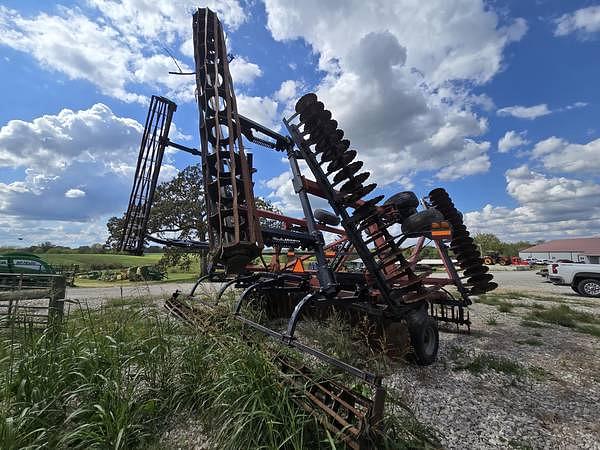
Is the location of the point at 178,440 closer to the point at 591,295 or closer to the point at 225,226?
the point at 225,226

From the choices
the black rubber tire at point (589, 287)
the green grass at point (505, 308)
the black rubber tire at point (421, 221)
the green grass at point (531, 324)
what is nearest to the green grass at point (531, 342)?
the green grass at point (531, 324)

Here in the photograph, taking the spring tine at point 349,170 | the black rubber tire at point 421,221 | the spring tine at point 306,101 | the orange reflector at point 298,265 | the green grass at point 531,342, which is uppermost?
the spring tine at point 306,101

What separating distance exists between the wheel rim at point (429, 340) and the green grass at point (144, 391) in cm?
203

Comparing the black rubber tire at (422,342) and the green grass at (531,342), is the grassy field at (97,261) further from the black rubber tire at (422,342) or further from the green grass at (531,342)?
the green grass at (531,342)

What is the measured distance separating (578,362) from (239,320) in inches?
211

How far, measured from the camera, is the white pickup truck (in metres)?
14.9

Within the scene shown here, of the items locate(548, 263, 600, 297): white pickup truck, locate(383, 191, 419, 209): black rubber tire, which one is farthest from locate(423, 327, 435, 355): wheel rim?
locate(548, 263, 600, 297): white pickup truck

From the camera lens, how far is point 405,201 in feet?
16.8

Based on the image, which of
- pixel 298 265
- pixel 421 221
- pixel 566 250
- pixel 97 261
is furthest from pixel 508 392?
pixel 566 250

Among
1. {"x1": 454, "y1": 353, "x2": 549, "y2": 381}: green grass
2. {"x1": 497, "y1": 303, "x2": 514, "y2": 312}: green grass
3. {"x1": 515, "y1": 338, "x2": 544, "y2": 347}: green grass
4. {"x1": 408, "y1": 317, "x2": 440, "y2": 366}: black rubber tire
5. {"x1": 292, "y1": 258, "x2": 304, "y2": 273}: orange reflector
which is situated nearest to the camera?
{"x1": 454, "y1": 353, "x2": 549, "y2": 381}: green grass

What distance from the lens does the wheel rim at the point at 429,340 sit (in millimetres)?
4684

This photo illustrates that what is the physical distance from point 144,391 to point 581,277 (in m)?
19.6

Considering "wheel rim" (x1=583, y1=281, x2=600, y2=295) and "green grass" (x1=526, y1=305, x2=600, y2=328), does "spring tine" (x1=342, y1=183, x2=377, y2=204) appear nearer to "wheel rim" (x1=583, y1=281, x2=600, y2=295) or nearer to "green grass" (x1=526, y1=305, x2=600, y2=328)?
"green grass" (x1=526, y1=305, x2=600, y2=328)

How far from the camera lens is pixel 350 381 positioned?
3.12 meters
